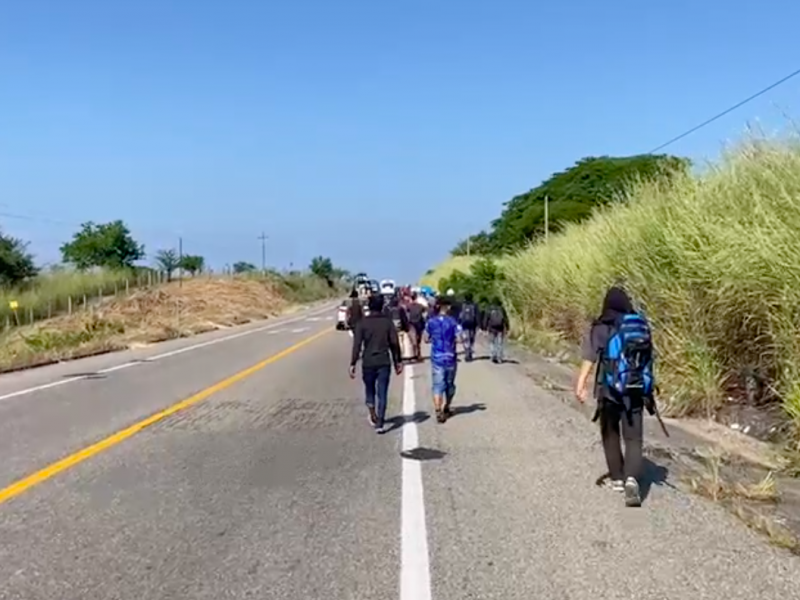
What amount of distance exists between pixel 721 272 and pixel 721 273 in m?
0.04

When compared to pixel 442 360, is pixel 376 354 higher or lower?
higher

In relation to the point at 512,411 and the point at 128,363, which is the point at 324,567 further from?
the point at 128,363

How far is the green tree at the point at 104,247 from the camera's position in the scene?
95.7 meters

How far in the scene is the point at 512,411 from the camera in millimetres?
14734

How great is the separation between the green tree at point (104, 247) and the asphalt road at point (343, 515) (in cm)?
8487

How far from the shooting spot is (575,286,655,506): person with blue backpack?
8250 mm

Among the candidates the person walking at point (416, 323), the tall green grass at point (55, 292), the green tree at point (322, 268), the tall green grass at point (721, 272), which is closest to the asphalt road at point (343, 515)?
the tall green grass at point (721, 272)

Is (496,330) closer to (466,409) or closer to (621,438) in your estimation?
(466,409)

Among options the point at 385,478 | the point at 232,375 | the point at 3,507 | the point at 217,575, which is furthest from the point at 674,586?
the point at 232,375

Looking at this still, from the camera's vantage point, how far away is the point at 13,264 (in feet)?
201

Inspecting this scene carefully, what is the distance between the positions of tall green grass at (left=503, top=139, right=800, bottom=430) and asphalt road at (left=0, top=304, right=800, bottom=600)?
2.14 m

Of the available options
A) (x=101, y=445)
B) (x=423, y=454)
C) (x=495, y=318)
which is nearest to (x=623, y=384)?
(x=423, y=454)

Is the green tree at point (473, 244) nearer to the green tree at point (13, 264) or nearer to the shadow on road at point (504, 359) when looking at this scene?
the green tree at point (13, 264)

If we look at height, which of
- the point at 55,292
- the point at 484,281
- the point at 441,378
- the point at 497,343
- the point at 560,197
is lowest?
the point at 497,343
